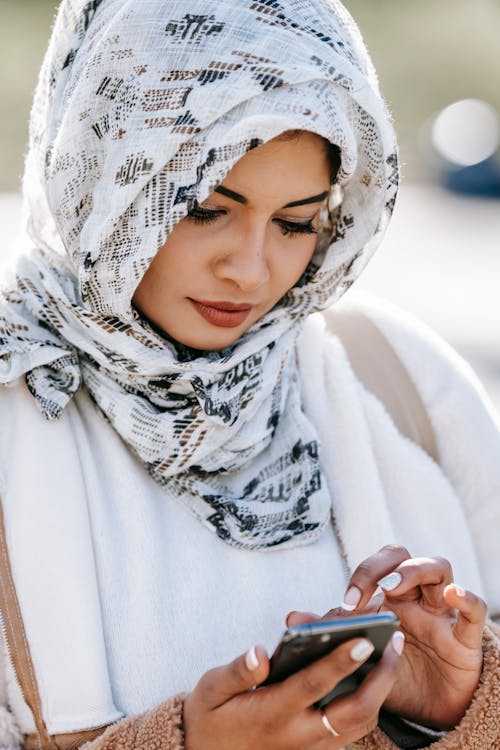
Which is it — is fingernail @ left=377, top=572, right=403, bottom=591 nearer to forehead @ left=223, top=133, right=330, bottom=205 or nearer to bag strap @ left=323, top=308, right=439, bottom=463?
bag strap @ left=323, top=308, right=439, bottom=463

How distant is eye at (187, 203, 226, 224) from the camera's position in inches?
83.1

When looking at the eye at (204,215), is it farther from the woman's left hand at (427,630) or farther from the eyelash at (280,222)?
the woman's left hand at (427,630)

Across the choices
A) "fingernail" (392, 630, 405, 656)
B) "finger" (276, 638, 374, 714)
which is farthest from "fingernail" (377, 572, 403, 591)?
"finger" (276, 638, 374, 714)

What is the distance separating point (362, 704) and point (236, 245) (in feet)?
2.87

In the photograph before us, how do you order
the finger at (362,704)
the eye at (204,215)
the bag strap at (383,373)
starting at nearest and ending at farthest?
the finger at (362,704)
the eye at (204,215)
the bag strap at (383,373)

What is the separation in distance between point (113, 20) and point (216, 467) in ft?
2.96

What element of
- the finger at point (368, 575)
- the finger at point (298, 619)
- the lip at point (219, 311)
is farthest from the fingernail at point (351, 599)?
the lip at point (219, 311)

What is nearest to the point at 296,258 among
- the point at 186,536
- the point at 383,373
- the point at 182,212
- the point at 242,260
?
the point at 242,260

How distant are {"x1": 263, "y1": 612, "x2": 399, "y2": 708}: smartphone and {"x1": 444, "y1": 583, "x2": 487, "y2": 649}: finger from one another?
0.72ft

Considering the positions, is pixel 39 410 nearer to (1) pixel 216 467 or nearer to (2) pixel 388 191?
(1) pixel 216 467

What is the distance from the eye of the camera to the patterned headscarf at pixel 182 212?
6.71 feet

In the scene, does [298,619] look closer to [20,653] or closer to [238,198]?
[20,653]

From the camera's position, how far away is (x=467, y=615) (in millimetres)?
1945

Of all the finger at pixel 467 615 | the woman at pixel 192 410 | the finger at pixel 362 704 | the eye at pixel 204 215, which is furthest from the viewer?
the eye at pixel 204 215
